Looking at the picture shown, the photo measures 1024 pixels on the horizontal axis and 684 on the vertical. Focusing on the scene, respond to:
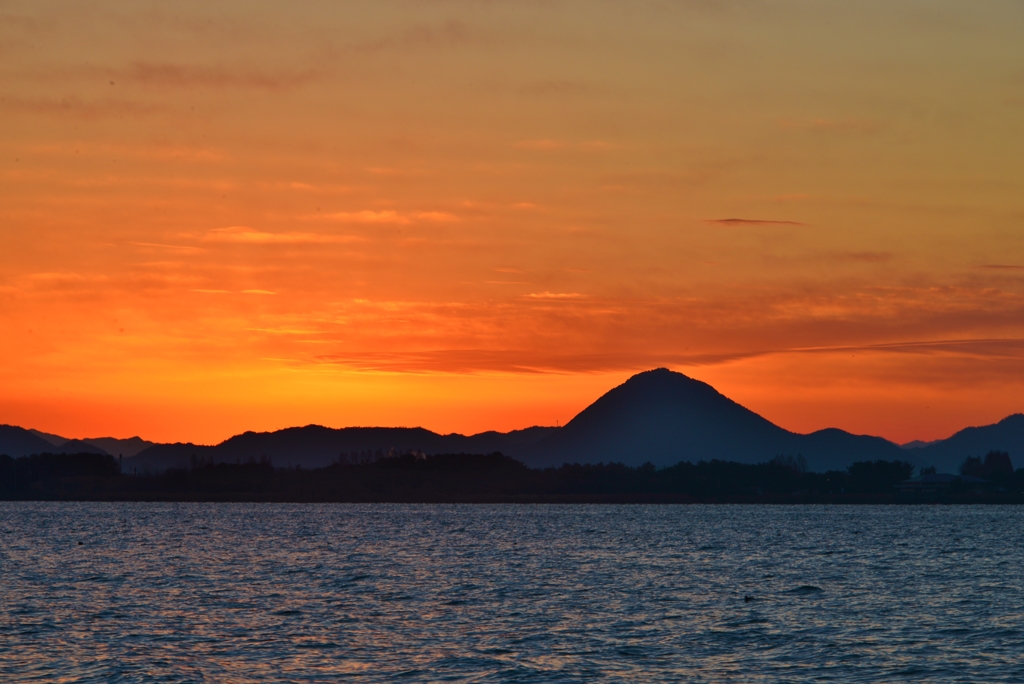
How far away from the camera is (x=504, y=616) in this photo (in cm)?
6625

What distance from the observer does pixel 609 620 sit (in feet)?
212

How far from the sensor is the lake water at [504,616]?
48.9 m

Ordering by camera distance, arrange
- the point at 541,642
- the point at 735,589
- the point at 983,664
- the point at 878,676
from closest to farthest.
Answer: the point at 878,676
the point at 983,664
the point at 541,642
the point at 735,589

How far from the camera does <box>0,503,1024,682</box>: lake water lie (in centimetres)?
4888

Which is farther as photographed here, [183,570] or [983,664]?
[183,570]

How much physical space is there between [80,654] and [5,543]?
103002 millimetres

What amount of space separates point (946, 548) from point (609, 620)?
98755 mm

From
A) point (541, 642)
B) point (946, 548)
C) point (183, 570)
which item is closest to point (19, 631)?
point (541, 642)

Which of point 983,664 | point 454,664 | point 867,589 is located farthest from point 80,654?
point 867,589

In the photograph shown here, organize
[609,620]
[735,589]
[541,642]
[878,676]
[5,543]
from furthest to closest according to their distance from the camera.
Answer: [5,543] < [735,589] < [609,620] < [541,642] < [878,676]

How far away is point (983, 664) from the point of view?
51.8 m

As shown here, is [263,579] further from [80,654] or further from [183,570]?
[80,654]

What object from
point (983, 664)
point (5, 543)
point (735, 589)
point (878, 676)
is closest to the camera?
point (878, 676)

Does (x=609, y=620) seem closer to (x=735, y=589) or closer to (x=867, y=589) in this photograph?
(x=735, y=589)
